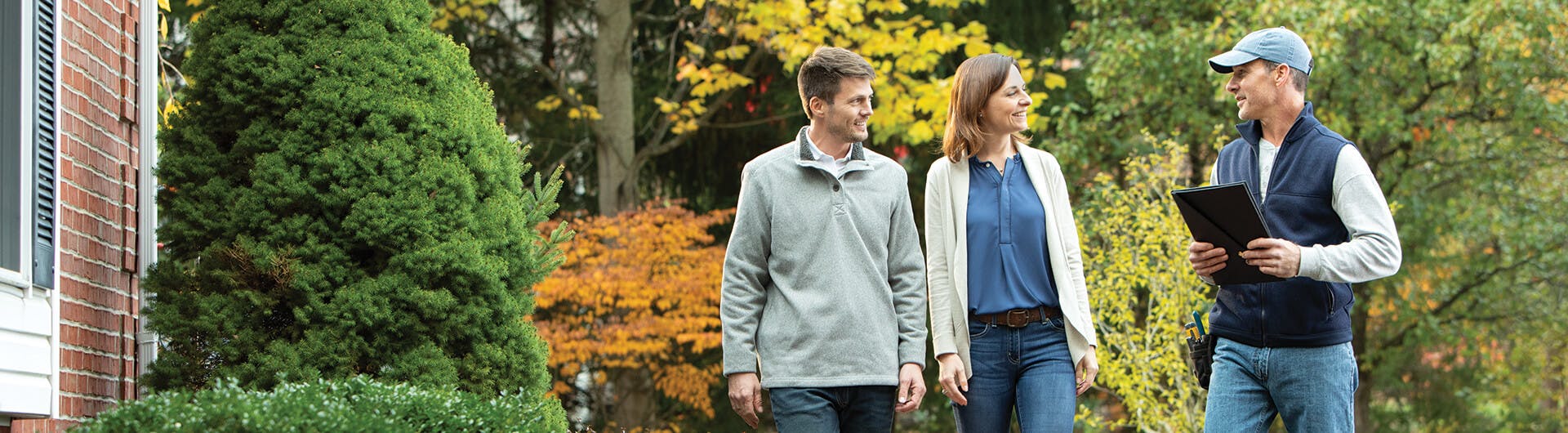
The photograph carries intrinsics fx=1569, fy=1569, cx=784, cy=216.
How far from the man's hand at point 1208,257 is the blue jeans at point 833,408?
0.88 meters

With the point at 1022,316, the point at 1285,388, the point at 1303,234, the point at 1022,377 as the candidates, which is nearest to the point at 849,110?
the point at 1022,316

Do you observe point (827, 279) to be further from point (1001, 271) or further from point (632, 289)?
point (632, 289)

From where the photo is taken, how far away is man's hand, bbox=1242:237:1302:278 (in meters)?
3.94

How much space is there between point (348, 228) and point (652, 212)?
801 cm

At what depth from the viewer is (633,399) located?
14789 mm

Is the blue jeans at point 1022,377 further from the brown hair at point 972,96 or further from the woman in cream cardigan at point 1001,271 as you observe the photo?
the brown hair at point 972,96

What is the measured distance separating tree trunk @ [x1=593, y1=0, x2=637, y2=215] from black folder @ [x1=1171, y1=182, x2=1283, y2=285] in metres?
11.0

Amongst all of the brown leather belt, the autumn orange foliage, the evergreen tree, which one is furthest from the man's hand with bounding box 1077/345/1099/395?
the autumn orange foliage

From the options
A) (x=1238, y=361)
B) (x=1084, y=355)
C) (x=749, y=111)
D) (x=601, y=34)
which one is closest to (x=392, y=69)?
(x=1084, y=355)

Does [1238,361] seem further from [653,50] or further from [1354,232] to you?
[653,50]

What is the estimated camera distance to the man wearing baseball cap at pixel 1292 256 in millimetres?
3986

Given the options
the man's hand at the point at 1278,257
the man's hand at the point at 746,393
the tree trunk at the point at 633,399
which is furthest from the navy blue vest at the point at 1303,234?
the tree trunk at the point at 633,399

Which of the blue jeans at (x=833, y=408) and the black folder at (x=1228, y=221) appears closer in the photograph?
the black folder at (x=1228, y=221)

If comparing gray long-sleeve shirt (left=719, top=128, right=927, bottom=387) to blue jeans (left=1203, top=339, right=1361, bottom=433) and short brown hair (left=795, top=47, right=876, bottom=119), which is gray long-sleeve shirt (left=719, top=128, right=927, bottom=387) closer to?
short brown hair (left=795, top=47, right=876, bottom=119)
